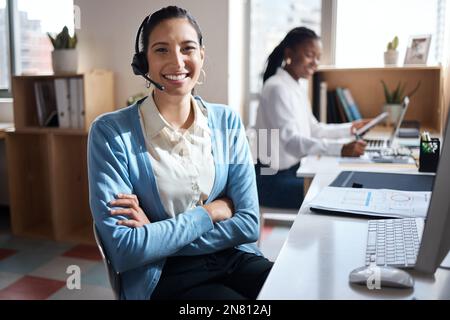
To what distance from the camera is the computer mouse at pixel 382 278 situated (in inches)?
26.7

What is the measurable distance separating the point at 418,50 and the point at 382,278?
1848 millimetres

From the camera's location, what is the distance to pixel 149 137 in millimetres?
963

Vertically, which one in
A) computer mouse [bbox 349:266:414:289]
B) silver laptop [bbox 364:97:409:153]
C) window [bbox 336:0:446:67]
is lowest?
computer mouse [bbox 349:266:414:289]

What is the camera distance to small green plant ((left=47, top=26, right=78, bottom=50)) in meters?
1.01

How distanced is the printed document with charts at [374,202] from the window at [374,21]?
439mm

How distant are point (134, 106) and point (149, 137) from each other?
0.07 metres

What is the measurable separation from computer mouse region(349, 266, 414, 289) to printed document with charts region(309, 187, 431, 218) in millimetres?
317

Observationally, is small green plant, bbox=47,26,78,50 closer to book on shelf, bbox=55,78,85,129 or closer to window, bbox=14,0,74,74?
window, bbox=14,0,74,74

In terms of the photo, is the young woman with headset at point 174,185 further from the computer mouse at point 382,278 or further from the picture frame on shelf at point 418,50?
the picture frame on shelf at point 418,50

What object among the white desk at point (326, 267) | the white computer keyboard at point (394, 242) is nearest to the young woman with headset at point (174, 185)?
the white desk at point (326, 267)

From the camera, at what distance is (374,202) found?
1.08 m

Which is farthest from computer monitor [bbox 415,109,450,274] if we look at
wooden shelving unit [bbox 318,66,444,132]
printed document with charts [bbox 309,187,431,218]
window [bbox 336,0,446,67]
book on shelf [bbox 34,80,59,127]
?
wooden shelving unit [bbox 318,66,444,132]
